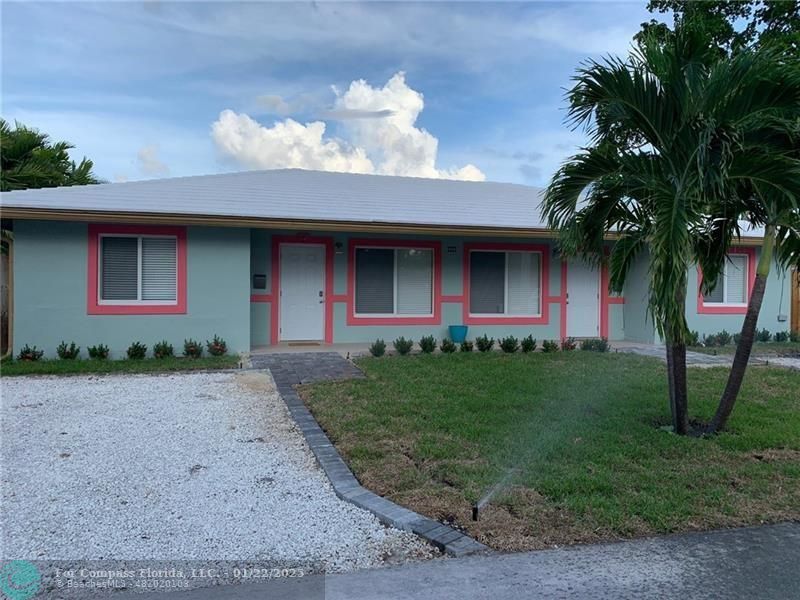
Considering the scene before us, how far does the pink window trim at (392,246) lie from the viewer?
12.5 metres

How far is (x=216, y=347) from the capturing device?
1077cm

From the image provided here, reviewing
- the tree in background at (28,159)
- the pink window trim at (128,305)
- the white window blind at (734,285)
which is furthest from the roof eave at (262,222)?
the tree in background at (28,159)

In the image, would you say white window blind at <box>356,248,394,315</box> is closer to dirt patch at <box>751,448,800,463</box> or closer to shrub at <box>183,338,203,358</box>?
shrub at <box>183,338,203,358</box>

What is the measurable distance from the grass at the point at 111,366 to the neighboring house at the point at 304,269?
605 millimetres

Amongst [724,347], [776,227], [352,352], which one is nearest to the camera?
[776,227]

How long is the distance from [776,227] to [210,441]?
6137 millimetres

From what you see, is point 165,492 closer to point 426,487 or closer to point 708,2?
point 426,487

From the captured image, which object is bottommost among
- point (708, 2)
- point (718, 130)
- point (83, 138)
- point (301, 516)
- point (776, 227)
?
point (301, 516)

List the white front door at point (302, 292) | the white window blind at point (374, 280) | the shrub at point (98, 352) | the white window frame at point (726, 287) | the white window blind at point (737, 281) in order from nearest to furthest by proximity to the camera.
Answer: the shrub at point (98, 352) < the white front door at point (302, 292) < the white window blind at point (374, 280) < the white window frame at point (726, 287) < the white window blind at point (737, 281)

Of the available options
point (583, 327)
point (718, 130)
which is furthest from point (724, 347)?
point (718, 130)

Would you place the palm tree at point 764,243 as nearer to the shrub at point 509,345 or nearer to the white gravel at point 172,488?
the white gravel at point 172,488

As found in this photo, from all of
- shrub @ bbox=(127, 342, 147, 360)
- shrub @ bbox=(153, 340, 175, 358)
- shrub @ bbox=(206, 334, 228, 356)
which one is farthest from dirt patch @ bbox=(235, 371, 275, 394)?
shrub @ bbox=(127, 342, 147, 360)

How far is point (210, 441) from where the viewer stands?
5.88 m

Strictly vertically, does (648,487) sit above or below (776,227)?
below
